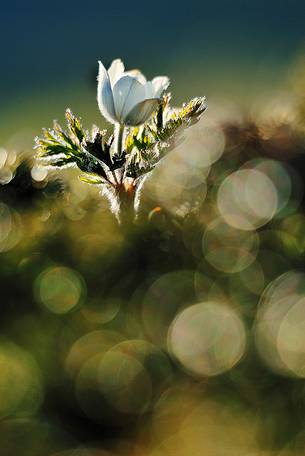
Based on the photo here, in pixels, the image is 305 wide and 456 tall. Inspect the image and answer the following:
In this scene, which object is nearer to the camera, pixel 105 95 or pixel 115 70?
pixel 105 95

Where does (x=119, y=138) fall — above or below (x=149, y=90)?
below

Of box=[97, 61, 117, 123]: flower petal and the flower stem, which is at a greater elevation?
box=[97, 61, 117, 123]: flower petal

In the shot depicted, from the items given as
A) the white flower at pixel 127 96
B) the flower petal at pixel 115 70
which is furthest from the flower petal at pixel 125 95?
the flower petal at pixel 115 70

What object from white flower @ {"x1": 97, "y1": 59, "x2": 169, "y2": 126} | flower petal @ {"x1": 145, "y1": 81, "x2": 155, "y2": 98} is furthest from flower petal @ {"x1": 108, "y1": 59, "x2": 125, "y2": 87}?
flower petal @ {"x1": 145, "y1": 81, "x2": 155, "y2": 98}

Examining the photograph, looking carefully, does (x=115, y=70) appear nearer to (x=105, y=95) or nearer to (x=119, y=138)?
(x=105, y=95)

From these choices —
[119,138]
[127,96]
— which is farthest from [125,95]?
[119,138]

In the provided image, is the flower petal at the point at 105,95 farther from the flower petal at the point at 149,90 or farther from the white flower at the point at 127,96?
the flower petal at the point at 149,90

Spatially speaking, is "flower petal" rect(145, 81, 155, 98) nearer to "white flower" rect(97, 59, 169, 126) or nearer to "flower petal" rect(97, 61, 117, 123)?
"white flower" rect(97, 59, 169, 126)

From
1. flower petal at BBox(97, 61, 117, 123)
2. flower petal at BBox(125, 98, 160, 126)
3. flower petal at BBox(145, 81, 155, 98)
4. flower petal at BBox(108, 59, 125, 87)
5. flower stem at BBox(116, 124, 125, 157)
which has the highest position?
flower petal at BBox(108, 59, 125, 87)
